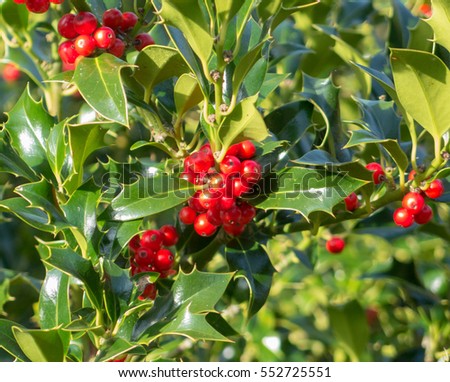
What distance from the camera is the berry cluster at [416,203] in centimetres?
150

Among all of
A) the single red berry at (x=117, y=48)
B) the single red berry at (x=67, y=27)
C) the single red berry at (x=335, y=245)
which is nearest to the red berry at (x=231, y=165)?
→ the single red berry at (x=117, y=48)

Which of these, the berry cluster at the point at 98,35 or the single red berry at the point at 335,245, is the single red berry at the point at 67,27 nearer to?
the berry cluster at the point at 98,35

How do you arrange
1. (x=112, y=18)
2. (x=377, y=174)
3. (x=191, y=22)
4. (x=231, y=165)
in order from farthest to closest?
(x=377, y=174) → (x=112, y=18) → (x=231, y=165) → (x=191, y=22)

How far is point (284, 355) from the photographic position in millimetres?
2621

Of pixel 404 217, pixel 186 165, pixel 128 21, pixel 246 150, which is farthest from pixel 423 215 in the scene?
pixel 128 21

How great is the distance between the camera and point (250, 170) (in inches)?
54.2

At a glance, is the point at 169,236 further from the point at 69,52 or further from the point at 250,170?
the point at 69,52

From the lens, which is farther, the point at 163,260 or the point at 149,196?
the point at 163,260

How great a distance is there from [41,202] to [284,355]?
1.48 metres

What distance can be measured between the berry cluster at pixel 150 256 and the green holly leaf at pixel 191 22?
17.5 inches

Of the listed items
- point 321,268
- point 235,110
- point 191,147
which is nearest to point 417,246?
point 321,268

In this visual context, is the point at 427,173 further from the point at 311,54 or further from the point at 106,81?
the point at 311,54

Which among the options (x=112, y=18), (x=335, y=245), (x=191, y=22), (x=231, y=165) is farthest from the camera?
(x=335, y=245)

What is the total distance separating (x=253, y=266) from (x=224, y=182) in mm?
280
